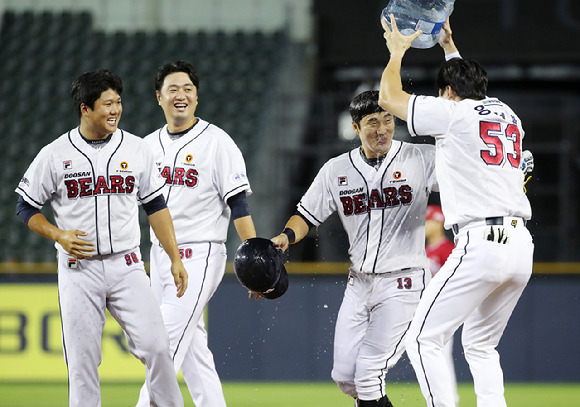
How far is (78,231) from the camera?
4586 millimetres

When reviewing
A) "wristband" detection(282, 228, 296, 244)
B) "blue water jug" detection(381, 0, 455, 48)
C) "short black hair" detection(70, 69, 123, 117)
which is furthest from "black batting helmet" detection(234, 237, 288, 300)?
"blue water jug" detection(381, 0, 455, 48)

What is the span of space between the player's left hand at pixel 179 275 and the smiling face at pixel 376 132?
1436mm

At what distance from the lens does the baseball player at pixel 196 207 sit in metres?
5.36

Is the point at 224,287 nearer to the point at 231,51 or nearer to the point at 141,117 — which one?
the point at 141,117

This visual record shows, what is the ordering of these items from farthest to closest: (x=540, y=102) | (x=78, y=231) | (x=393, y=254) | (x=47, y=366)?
1. (x=540, y=102)
2. (x=47, y=366)
3. (x=393, y=254)
4. (x=78, y=231)

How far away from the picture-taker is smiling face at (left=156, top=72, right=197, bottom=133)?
5.54 meters

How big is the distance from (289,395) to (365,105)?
4.20 metres

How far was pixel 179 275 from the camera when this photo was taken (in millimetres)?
4984

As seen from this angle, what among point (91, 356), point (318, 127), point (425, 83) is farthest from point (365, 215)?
point (425, 83)

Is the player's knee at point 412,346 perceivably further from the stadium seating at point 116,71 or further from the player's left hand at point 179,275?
the stadium seating at point 116,71

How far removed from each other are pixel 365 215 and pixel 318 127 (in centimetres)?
725

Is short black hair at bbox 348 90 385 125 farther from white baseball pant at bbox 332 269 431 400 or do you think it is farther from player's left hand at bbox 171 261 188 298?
player's left hand at bbox 171 261 188 298

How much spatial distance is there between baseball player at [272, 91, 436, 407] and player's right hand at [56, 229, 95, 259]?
1.23m

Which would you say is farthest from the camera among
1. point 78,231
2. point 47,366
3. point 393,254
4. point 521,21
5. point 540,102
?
point 521,21
